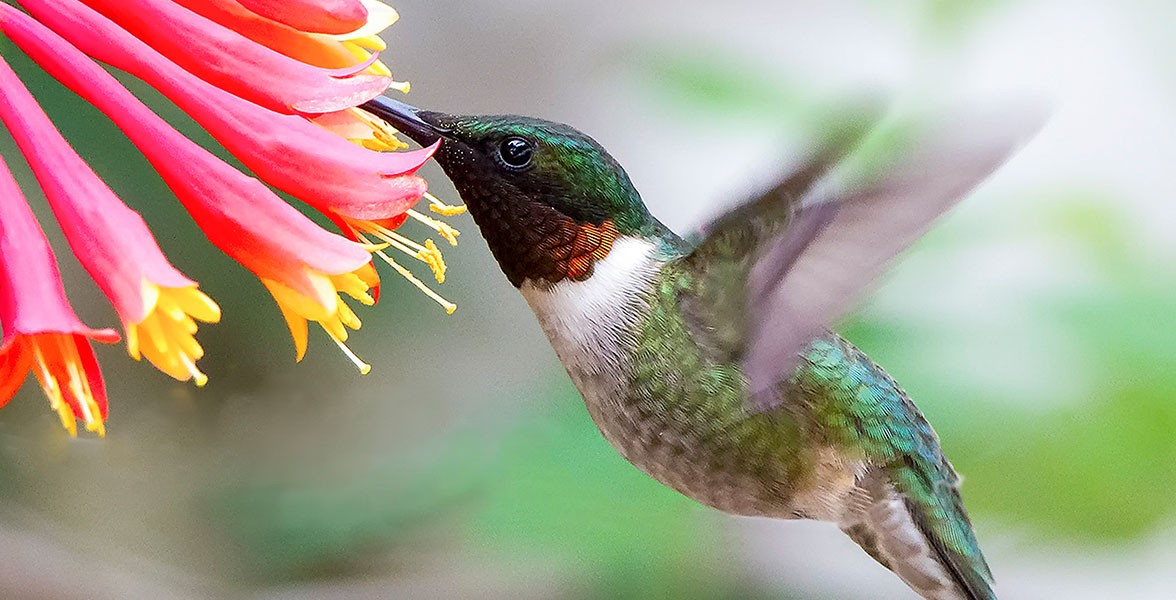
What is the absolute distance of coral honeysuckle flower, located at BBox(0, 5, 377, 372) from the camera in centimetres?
39

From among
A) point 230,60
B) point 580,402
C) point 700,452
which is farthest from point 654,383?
point 580,402

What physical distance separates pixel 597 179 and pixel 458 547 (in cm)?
61

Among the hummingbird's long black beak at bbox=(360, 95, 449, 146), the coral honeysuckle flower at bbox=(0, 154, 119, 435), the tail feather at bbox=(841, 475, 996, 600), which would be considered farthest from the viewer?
the tail feather at bbox=(841, 475, 996, 600)

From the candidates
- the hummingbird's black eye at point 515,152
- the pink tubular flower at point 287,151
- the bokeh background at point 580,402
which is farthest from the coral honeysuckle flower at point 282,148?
the bokeh background at point 580,402

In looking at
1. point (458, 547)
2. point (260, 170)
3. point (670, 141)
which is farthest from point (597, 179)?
point (670, 141)

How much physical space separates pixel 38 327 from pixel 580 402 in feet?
2.15

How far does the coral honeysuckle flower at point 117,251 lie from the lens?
0.36 m

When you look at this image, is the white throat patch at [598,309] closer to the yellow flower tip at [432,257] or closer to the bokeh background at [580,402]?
the yellow flower tip at [432,257]

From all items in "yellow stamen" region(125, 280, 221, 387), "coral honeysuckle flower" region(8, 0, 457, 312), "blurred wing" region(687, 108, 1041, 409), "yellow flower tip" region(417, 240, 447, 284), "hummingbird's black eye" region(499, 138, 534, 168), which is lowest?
"yellow stamen" region(125, 280, 221, 387)

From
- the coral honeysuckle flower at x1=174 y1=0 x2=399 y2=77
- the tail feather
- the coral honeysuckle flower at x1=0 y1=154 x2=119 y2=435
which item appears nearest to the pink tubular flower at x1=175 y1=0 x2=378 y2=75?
the coral honeysuckle flower at x1=174 y1=0 x2=399 y2=77

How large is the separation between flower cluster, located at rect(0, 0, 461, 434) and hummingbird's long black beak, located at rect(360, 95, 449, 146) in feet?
0.08

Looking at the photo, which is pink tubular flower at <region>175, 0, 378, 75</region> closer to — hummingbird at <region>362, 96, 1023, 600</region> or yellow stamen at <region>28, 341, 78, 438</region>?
hummingbird at <region>362, 96, 1023, 600</region>

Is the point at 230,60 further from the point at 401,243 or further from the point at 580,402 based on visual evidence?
the point at 580,402

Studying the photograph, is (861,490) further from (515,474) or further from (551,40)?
(551,40)
